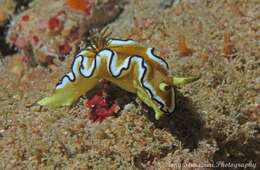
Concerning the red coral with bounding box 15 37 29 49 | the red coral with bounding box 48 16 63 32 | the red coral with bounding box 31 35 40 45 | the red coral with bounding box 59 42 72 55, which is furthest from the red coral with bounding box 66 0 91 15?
the red coral with bounding box 15 37 29 49

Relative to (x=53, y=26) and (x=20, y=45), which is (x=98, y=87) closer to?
(x=53, y=26)

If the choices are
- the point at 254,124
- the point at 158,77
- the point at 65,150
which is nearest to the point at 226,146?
the point at 254,124

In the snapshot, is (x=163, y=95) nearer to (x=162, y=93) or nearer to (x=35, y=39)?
(x=162, y=93)

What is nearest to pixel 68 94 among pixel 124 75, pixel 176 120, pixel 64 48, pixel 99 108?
pixel 99 108

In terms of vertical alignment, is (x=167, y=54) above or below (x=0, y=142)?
above

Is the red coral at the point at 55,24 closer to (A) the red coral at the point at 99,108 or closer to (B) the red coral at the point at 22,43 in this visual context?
(B) the red coral at the point at 22,43

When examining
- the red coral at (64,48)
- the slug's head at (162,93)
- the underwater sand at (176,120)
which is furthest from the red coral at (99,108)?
the red coral at (64,48)

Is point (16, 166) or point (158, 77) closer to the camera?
point (158, 77)
